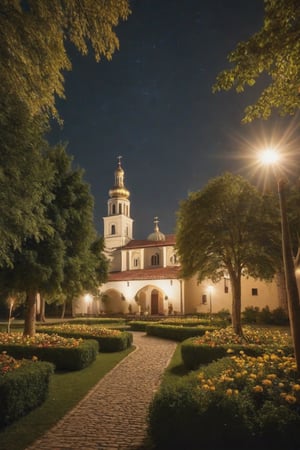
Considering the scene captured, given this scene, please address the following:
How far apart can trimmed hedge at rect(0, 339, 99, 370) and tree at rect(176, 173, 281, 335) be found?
23.1 feet

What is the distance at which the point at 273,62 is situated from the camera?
6363 millimetres

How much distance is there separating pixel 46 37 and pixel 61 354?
10066 millimetres

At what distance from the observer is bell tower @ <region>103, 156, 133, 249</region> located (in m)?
58.6

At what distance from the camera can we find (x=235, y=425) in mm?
5133

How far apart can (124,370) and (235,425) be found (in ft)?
26.4

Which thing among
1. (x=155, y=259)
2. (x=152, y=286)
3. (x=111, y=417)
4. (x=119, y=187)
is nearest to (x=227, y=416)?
(x=111, y=417)

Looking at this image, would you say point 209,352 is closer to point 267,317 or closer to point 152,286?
point 267,317

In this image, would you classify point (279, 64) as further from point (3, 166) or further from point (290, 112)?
point (3, 166)

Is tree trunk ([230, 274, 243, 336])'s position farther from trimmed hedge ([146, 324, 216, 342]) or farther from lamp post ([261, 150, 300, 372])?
lamp post ([261, 150, 300, 372])

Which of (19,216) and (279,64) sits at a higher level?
(279,64)

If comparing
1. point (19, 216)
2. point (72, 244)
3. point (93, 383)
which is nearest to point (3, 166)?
point (19, 216)

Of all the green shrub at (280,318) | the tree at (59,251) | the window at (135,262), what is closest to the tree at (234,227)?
the tree at (59,251)

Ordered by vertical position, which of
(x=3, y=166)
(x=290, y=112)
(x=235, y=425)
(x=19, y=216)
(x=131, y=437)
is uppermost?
(x=290, y=112)

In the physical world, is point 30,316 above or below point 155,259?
below
